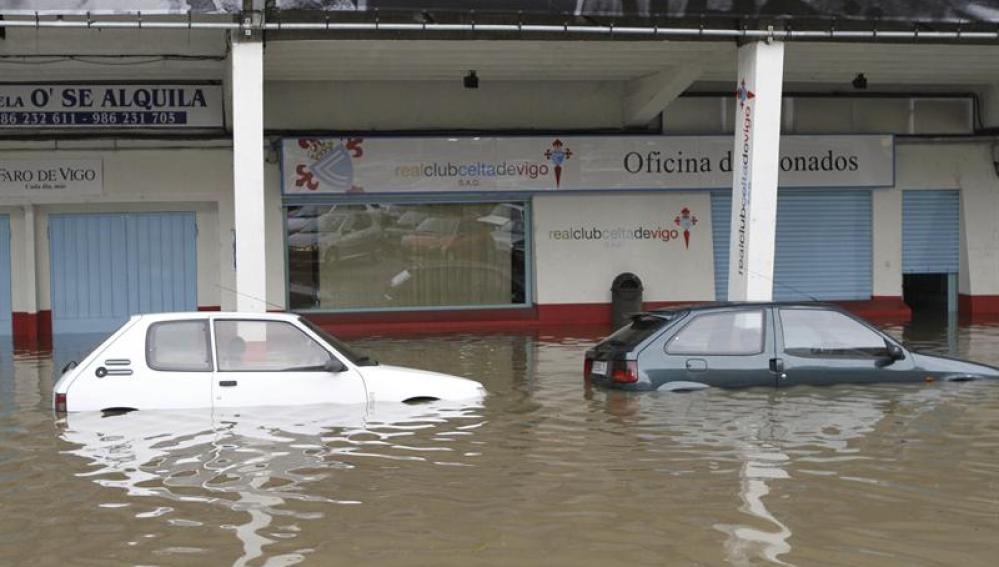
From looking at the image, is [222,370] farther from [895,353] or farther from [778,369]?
[895,353]

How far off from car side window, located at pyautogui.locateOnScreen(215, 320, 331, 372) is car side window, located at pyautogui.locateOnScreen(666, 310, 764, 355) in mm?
3600

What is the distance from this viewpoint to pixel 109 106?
19.5 m

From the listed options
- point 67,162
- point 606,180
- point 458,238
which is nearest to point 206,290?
point 67,162

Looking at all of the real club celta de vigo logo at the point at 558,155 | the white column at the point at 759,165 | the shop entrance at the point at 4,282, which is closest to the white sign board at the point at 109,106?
the shop entrance at the point at 4,282

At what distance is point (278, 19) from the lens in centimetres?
1395

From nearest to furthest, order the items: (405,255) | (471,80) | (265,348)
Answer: (265,348)
(471,80)
(405,255)

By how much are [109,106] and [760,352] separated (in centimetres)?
1264

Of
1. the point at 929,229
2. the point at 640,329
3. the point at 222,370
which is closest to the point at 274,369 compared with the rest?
the point at 222,370

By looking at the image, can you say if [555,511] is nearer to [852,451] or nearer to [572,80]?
[852,451]

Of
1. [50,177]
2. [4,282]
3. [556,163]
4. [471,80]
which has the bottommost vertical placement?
[4,282]

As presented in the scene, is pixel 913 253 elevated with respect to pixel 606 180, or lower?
lower

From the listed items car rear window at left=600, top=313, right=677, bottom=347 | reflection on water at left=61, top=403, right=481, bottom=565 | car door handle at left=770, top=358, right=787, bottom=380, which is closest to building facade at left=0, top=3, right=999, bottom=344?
car rear window at left=600, top=313, right=677, bottom=347

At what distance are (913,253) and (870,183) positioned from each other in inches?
68.6

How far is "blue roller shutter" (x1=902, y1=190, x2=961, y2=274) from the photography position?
22172 millimetres
